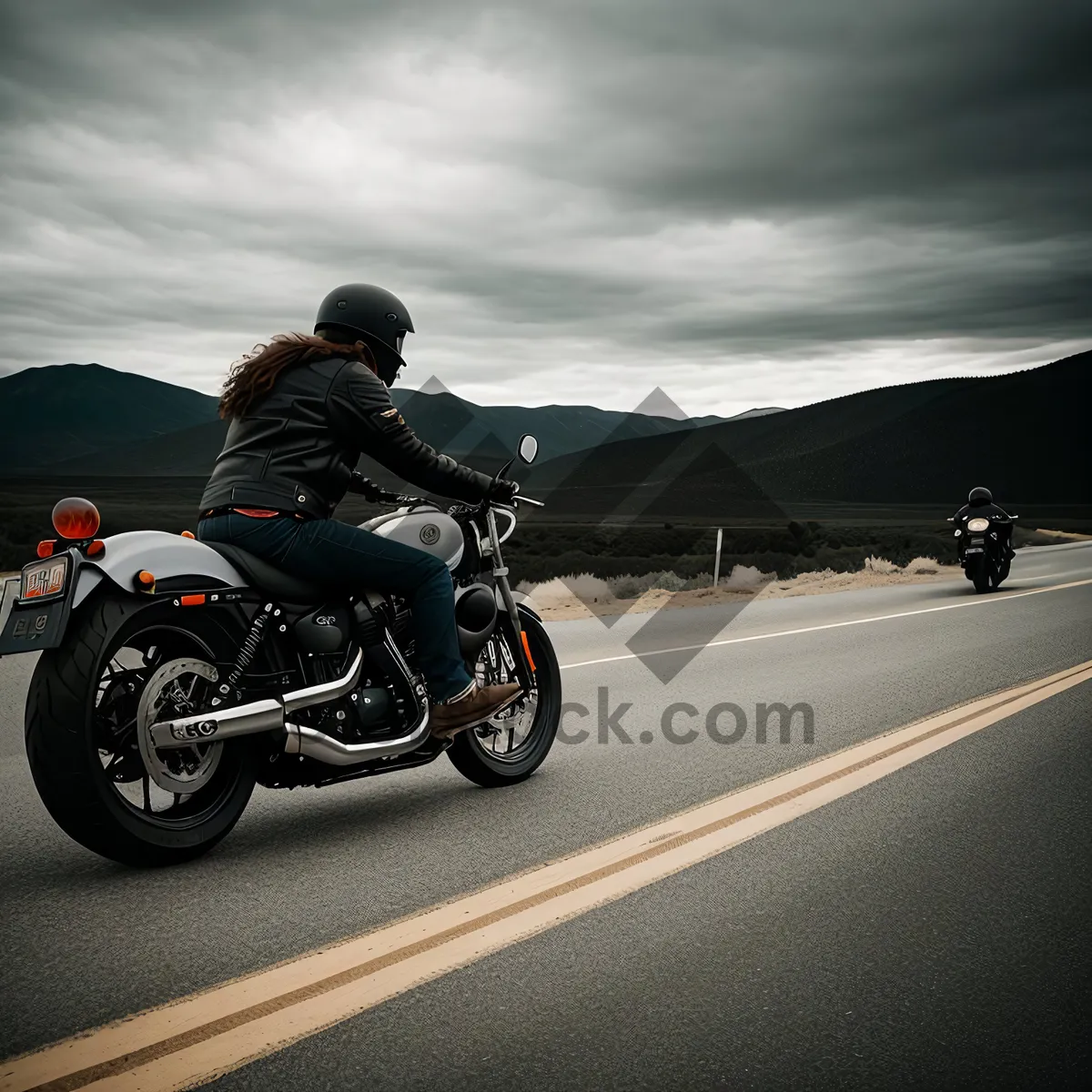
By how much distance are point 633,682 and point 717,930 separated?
5.58 metres

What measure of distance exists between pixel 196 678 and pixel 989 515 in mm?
17402

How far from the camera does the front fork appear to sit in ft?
18.9

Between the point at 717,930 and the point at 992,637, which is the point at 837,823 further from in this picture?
the point at 992,637

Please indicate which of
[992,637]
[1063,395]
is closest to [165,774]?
[992,637]

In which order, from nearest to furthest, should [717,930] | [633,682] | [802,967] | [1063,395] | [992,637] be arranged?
[802,967] < [717,930] < [633,682] < [992,637] < [1063,395]

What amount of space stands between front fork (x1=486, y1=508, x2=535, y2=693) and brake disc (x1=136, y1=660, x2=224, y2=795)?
173 centimetres

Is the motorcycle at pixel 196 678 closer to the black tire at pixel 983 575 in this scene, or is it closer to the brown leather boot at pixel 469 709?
the brown leather boot at pixel 469 709

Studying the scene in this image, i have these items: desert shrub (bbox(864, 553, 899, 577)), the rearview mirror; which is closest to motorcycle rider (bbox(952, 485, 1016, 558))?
desert shrub (bbox(864, 553, 899, 577))

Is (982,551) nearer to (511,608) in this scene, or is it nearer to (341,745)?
(511,608)

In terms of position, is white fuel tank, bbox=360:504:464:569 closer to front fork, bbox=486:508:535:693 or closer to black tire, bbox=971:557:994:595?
front fork, bbox=486:508:535:693

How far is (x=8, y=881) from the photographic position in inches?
166

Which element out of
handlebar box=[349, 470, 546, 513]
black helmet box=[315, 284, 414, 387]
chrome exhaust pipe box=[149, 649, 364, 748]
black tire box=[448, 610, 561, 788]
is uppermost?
black helmet box=[315, 284, 414, 387]

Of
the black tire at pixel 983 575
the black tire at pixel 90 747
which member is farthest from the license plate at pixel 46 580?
the black tire at pixel 983 575

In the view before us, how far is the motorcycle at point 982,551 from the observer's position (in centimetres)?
1895
